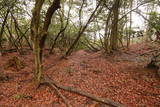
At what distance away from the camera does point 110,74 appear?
843 cm

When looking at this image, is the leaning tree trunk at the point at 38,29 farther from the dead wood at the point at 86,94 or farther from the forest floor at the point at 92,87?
the forest floor at the point at 92,87

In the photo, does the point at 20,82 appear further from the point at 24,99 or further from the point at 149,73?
the point at 149,73

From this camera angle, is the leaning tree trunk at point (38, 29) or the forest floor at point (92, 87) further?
the leaning tree trunk at point (38, 29)

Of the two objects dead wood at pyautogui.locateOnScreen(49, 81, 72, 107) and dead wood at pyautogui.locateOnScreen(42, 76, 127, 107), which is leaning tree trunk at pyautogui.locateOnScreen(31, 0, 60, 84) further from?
dead wood at pyautogui.locateOnScreen(49, 81, 72, 107)

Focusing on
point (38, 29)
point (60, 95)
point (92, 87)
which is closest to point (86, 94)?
point (92, 87)

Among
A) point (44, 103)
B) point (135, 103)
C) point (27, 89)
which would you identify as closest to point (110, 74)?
point (135, 103)

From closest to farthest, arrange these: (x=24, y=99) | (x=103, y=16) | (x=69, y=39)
A: (x=24, y=99) → (x=103, y=16) → (x=69, y=39)

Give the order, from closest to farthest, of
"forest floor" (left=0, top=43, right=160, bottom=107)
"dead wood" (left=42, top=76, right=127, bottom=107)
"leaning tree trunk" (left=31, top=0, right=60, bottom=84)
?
"dead wood" (left=42, top=76, right=127, bottom=107), "forest floor" (left=0, top=43, right=160, bottom=107), "leaning tree trunk" (left=31, top=0, right=60, bottom=84)

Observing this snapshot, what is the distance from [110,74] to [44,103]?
3.95 metres

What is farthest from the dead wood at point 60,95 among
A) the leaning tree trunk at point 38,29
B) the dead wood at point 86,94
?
the leaning tree trunk at point 38,29

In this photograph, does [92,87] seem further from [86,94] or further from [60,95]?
[60,95]

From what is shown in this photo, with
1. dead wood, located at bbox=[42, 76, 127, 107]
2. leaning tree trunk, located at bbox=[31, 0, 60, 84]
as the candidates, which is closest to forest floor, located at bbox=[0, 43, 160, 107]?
dead wood, located at bbox=[42, 76, 127, 107]

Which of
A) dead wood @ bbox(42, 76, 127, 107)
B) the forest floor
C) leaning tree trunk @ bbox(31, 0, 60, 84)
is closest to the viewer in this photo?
dead wood @ bbox(42, 76, 127, 107)

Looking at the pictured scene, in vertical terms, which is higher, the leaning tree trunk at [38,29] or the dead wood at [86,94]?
the leaning tree trunk at [38,29]
